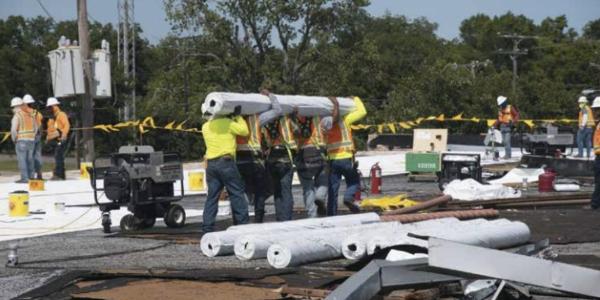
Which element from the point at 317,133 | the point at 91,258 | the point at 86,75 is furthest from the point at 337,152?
the point at 86,75

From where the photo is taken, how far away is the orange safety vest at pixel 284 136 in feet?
45.6

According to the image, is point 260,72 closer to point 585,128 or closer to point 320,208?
point 585,128

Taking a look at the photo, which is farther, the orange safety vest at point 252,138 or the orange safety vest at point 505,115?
the orange safety vest at point 505,115

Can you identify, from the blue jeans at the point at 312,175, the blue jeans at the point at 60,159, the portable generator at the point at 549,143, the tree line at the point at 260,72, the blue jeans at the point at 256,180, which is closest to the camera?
the blue jeans at the point at 256,180

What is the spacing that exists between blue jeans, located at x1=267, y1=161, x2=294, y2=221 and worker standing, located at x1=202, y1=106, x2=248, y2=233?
101 cm

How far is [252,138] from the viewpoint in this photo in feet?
43.8

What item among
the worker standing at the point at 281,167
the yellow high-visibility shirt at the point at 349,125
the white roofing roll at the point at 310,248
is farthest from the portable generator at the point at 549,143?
the white roofing roll at the point at 310,248

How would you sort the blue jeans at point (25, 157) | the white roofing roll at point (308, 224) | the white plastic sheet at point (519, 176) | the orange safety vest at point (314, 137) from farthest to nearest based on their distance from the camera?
the blue jeans at point (25, 157) < the white plastic sheet at point (519, 176) < the orange safety vest at point (314, 137) < the white roofing roll at point (308, 224)

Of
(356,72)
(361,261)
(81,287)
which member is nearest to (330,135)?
(361,261)

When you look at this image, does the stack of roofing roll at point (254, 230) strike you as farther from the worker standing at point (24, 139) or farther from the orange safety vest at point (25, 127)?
the orange safety vest at point (25, 127)

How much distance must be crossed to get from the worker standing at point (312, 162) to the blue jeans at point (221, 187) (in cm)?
151

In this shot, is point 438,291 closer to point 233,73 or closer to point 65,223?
point 65,223

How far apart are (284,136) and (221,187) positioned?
4.90ft

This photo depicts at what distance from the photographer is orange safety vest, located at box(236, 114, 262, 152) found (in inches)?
522
